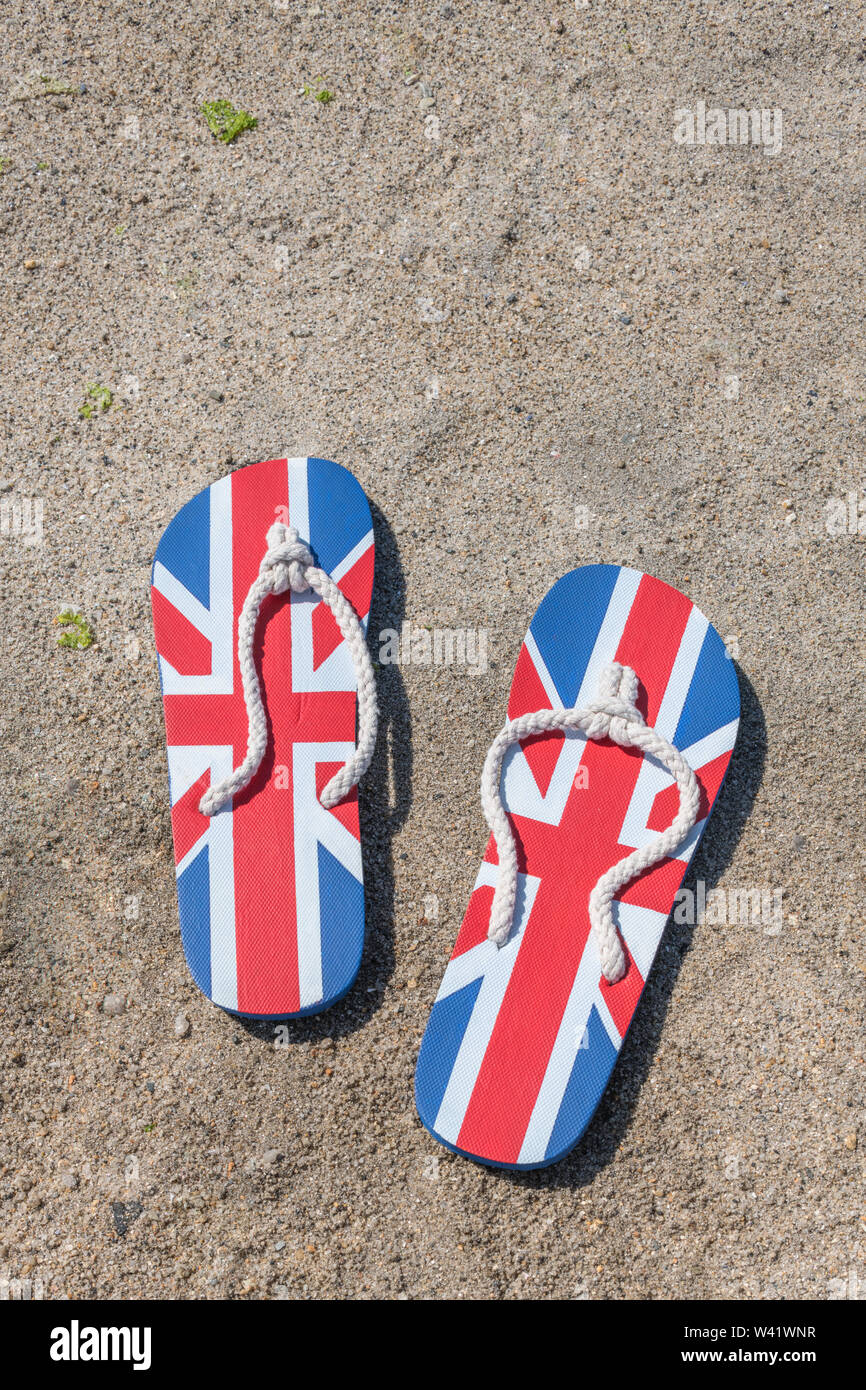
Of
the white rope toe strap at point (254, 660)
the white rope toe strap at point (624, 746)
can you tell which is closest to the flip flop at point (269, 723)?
the white rope toe strap at point (254, 660)

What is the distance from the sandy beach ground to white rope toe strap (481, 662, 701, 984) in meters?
0.08

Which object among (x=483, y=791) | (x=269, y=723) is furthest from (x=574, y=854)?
(x=269, y=723)

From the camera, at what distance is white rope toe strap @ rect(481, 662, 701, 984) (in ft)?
4.69

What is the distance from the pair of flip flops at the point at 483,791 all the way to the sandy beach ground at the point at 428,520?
7 cm

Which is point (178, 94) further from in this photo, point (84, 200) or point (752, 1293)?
point (752, 1293)

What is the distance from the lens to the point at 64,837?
1528mm

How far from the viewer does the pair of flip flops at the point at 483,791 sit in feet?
4.65

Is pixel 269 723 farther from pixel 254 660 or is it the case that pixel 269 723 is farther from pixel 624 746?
pixel 624 746

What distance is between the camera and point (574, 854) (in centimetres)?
147

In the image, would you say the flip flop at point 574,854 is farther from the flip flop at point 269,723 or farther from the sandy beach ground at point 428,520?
the flip flop at point 269,723

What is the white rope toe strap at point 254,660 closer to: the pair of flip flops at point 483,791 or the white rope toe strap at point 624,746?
the pair of flip flops at point 483,791

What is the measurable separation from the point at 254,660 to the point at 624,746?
2.09 ft

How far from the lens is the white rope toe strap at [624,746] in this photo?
4.69 feet

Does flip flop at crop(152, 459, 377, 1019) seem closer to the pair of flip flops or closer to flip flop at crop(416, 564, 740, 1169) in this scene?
the pair of flip flops
